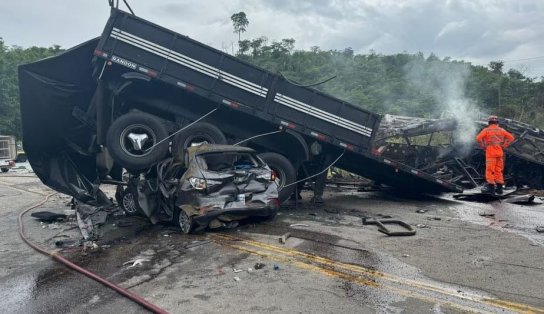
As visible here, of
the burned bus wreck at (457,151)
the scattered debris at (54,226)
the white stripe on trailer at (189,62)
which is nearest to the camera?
the scattered debris at (54,226)

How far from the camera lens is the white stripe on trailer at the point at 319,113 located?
885 cm

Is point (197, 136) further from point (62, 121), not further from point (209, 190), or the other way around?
point (62, 121)

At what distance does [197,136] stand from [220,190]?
91.4 inches

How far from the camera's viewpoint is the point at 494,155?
32.7 ft

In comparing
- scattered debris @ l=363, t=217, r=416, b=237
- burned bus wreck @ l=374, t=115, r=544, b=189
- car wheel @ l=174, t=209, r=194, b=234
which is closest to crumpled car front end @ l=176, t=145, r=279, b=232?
car wheel @ l=174, t=209, r=194, b=234

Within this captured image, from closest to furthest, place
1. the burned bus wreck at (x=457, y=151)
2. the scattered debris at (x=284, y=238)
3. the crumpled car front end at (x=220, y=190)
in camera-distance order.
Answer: the scattered debris at (x=284, y=238), the crumpled car front end at (x=220, y=190), the burned bus wreck at (x=457, y=151)

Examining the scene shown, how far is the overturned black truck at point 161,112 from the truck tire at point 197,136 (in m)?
0.02

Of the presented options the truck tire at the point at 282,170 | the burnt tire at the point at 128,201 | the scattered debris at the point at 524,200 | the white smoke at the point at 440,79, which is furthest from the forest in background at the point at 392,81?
the burnt tire at the point at 128,201

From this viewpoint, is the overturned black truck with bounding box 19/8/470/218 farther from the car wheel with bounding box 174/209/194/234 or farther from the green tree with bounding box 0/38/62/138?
the green tree with bounding box 0/38/62/138

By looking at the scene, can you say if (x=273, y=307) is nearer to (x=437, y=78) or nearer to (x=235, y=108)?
(x=235, y=108)

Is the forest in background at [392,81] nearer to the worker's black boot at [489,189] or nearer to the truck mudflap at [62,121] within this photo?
the worker's black boot at [489,189]

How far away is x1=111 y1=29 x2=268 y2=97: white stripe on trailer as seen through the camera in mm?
8102

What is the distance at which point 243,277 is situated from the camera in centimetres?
471

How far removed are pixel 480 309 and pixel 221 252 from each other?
3.09 meters
